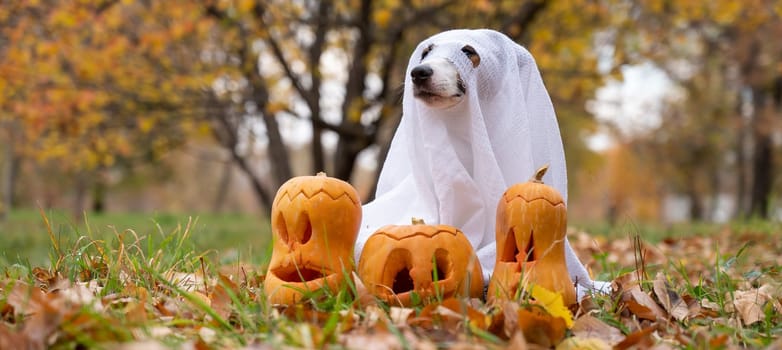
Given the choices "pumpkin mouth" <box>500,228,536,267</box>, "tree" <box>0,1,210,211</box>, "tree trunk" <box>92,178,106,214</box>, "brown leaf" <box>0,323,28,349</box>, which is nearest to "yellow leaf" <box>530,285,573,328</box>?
"pumpkin mouth" <box>500,228,536,267</box>

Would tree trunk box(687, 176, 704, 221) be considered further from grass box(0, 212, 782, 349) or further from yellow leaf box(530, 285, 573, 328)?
yellow leaf box(530, 285, 573, 328)

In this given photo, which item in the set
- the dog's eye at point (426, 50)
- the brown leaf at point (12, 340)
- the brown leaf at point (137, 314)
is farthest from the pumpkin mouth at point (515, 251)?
the brown leaf at point (12, 340)

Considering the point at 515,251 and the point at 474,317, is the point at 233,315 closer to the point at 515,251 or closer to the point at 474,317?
the point at 474,317

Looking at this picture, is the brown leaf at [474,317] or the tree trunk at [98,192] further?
the tree trunk at [98,192]

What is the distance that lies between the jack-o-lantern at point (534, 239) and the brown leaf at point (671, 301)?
27cm

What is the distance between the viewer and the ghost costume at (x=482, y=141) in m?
2.20

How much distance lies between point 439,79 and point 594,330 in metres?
0.86

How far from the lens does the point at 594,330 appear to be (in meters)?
1.67

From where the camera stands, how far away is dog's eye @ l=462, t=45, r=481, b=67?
216 centimetres

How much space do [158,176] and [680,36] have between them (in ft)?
55.4

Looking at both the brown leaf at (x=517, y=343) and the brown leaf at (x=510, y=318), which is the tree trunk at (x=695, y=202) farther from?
the brown leaf at (x=517, y=343)

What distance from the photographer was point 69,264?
216 cm

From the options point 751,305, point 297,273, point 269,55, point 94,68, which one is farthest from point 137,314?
point 269,55

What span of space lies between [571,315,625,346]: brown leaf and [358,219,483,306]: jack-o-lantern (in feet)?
1.09
